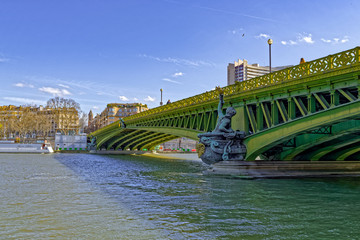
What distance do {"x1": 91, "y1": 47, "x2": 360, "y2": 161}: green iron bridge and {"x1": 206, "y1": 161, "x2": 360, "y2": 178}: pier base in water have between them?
72 centimetres

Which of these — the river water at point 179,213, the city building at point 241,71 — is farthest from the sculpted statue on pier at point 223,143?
the city building at point 241,71

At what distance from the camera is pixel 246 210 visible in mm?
11719

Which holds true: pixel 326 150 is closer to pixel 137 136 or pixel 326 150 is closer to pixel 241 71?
pixel 137 136

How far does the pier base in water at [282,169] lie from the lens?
2272 centimetres

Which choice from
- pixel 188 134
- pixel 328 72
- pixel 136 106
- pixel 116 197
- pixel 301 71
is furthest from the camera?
pixel 136 106

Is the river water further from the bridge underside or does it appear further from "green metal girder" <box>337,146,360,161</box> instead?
the bridge underside

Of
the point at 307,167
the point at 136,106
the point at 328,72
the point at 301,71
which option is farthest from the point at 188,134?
the point at 136,106

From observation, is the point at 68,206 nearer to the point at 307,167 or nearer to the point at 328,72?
the point at 328,72

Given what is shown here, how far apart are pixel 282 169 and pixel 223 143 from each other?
4523 mm

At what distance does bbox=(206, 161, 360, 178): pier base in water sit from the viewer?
894 inches

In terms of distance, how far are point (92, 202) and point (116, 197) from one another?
5.17 ft

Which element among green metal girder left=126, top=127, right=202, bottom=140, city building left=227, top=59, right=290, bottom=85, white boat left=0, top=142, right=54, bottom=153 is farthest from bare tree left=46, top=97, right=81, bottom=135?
city building left=227, top=59, right=290, bottom=85

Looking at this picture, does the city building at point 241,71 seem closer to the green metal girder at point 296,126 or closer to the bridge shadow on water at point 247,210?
the green metal girder at point 296,126

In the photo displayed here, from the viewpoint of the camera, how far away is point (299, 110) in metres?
22.5
